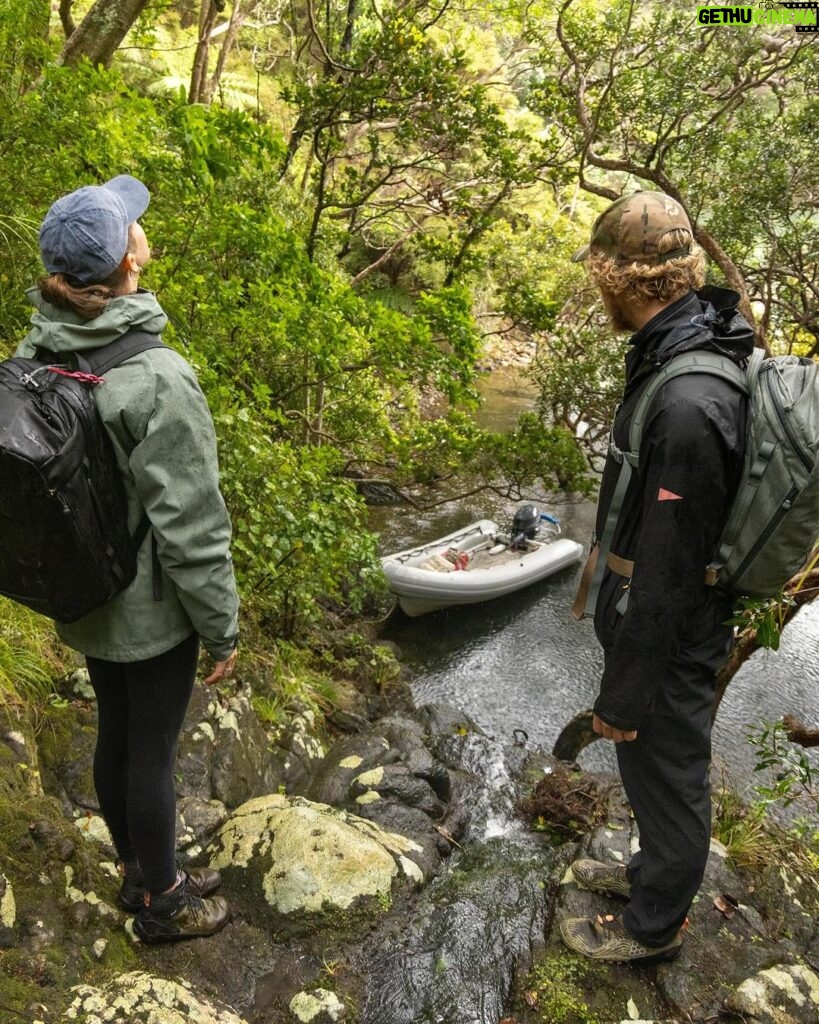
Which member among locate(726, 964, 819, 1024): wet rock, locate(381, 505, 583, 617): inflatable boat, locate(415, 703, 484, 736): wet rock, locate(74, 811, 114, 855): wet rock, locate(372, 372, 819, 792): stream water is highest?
locate(74, 811, 114, 855): wet rock

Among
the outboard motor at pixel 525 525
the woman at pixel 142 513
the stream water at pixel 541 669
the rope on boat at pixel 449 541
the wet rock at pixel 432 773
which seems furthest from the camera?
the outboard motor at pixel 525 525

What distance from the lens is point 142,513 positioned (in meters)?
1.53

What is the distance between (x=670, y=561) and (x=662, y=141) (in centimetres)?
549

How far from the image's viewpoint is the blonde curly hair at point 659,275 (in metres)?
1.75

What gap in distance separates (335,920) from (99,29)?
5.59 meters

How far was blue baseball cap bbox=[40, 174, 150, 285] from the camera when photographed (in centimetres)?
137

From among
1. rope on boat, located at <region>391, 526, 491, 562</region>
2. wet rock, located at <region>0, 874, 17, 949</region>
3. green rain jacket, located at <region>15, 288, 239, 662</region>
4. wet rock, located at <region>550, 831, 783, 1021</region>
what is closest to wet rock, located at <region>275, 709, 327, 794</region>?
wet rock, located at <region>550, 831, 783, 1021</region>

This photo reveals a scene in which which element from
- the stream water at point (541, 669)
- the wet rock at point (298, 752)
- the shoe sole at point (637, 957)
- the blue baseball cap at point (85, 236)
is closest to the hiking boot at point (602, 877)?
the shoe sole at point (637, 957)

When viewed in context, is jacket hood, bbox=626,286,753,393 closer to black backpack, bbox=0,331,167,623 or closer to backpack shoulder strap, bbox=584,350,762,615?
backpack shoulder strap, bbox=584,350,762,615

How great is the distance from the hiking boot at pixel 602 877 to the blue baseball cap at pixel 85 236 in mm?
2603

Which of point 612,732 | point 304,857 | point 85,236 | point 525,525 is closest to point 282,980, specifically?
point 304,857

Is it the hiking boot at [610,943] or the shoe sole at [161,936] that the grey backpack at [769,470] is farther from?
the shoe sole at [161,936]

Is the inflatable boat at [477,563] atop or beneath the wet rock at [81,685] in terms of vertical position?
beneath

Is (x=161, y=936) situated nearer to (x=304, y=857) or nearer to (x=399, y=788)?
(x=304, y=857)
